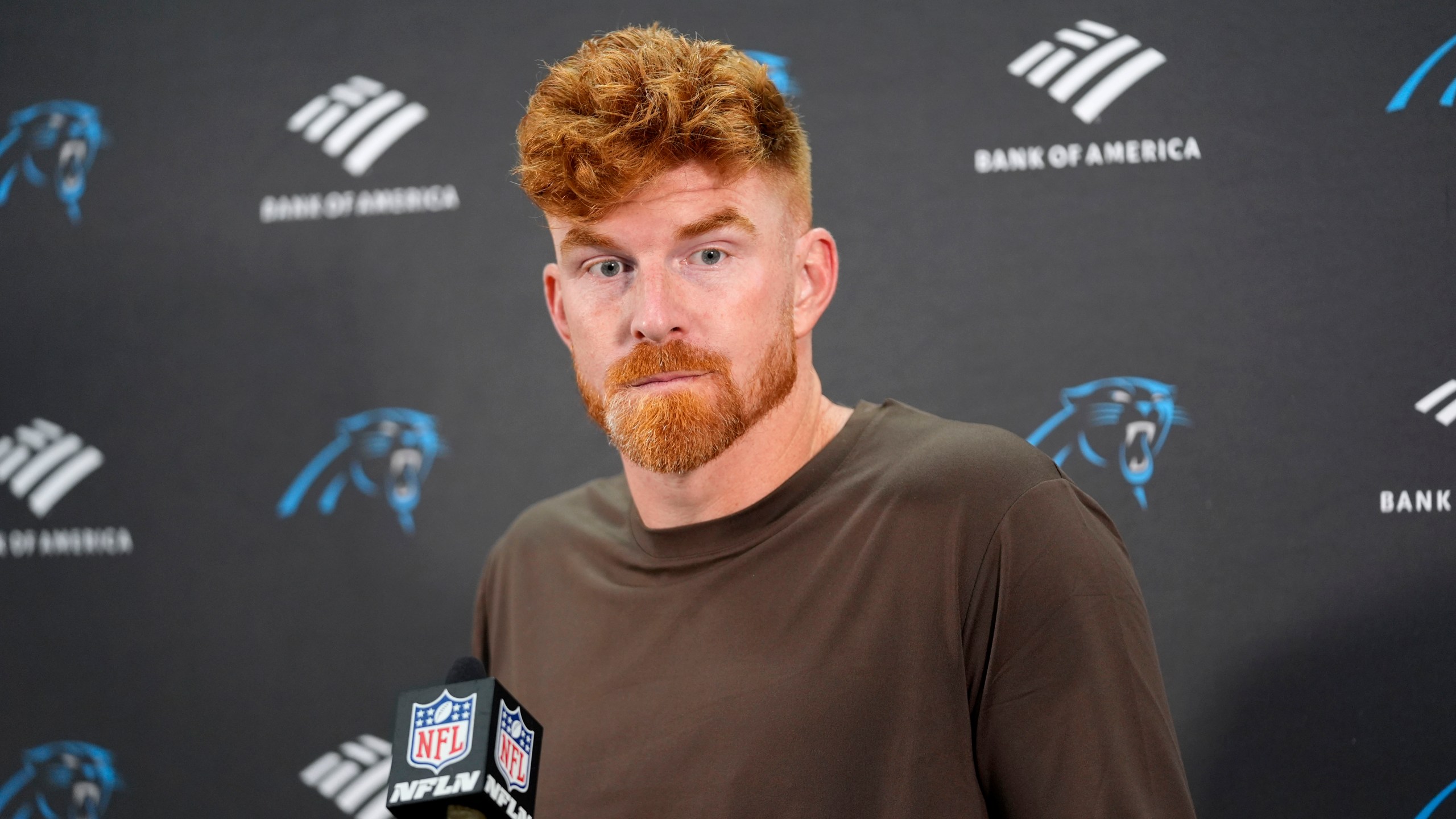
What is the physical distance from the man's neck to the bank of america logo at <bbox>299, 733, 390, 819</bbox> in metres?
1.15

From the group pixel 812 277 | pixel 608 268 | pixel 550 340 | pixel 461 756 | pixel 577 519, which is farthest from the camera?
pixel 550 340

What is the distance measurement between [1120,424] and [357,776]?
1.60 metres

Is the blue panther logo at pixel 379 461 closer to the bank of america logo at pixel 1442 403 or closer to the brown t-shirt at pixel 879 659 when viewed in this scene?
the brown t-shirt at pixel 879 659

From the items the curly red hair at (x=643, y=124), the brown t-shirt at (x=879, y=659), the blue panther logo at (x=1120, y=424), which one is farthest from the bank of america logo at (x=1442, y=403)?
the curly red hair at (x=643, y=124)

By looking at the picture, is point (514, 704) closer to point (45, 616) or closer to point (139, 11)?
point (45, 616)

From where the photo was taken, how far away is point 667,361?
4.26ft

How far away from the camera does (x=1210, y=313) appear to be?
190cm

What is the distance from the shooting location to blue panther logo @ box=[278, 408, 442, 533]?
2.26 m

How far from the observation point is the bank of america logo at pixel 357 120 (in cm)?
229

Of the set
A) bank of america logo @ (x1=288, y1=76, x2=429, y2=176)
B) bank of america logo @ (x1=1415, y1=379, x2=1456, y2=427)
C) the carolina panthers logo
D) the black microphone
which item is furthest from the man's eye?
the carolina panthers logo

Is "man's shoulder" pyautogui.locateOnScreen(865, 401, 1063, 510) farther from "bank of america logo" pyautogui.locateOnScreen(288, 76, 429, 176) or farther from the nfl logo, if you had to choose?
"bank of america logo" pyautogui.locateOnScreen(288, 76, 429, 176)

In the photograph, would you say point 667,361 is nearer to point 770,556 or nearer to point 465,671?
point 770,556

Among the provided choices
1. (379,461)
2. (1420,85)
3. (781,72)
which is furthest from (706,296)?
(1420,85)

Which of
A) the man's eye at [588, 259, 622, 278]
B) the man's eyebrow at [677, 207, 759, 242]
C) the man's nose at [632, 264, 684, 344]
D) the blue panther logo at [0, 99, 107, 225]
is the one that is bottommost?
the man's nose at [632, 264, 684, 344]
